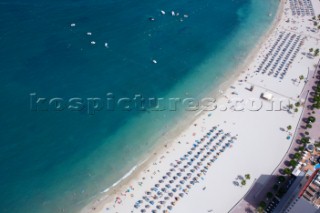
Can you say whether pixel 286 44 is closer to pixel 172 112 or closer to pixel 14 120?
pixel 172 112

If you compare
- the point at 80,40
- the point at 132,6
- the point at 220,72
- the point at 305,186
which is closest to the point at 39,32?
the point at 80,40

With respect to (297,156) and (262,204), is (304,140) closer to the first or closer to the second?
(297,156)

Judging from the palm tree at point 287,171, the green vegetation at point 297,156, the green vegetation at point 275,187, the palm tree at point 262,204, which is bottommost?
the palm tree at point 262,204

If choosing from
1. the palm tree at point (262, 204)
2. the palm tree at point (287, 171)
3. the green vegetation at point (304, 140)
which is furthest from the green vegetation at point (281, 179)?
the green vegetation at point (304, 140)

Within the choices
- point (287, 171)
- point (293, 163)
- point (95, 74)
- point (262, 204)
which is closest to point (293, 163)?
point (293, 163)

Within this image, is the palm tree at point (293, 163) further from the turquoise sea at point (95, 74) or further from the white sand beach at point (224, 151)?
the turquoise sea at point (95, 74)

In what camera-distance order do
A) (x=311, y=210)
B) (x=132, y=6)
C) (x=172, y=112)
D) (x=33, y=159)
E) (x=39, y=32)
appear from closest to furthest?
1. (x=311, y=210)
2. (x=33, y=159)
3. (x=172, y=112)
4. (x=39, y=32)
5. (x=132, y=6)

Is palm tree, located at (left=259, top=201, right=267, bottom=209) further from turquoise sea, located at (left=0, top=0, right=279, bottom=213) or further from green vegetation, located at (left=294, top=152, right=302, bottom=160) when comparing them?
turquoise sea, located at (left=0, top=0, right=279, bottom=213)
